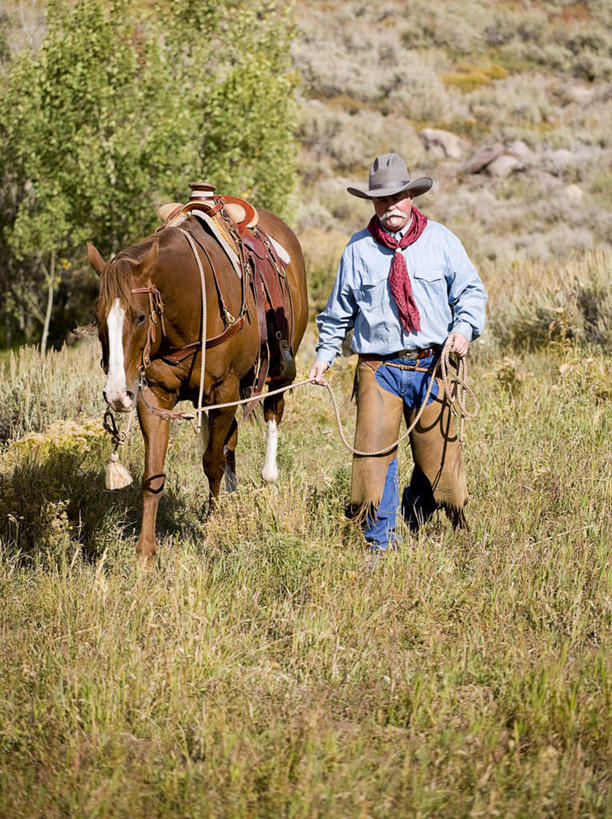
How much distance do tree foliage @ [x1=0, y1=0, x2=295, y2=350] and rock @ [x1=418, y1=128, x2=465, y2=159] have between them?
39.2 ft

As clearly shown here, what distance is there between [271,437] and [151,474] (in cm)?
199

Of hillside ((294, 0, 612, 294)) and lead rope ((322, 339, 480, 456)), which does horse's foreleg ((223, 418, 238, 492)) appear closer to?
lead rope ((322, 339, 480, 456))

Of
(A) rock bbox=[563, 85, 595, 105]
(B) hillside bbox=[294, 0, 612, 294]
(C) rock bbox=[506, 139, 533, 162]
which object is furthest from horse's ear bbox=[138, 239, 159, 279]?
(A) rock bbox=[563, 85, 595, 105]

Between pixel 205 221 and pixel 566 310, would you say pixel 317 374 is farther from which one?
pixel 566 310

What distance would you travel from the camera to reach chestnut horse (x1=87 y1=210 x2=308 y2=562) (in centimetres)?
395

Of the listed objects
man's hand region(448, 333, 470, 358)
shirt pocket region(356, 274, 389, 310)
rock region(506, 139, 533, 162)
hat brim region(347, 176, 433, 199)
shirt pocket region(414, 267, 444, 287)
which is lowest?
man's hand region(448, 333, 470, 358)

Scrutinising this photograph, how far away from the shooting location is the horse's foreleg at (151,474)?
4.68m

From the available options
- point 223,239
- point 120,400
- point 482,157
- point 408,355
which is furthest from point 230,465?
point 482,157

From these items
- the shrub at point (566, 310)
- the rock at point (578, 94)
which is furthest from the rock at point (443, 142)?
the shrub at point (566, 310)

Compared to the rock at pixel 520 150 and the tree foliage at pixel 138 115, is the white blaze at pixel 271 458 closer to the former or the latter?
the tree foliage at pixel 138 115

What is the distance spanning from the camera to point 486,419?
7.29 m

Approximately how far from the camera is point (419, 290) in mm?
4492

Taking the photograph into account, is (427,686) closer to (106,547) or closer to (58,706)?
(58,706)

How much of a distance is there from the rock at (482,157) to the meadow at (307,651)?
22079 millimetres
